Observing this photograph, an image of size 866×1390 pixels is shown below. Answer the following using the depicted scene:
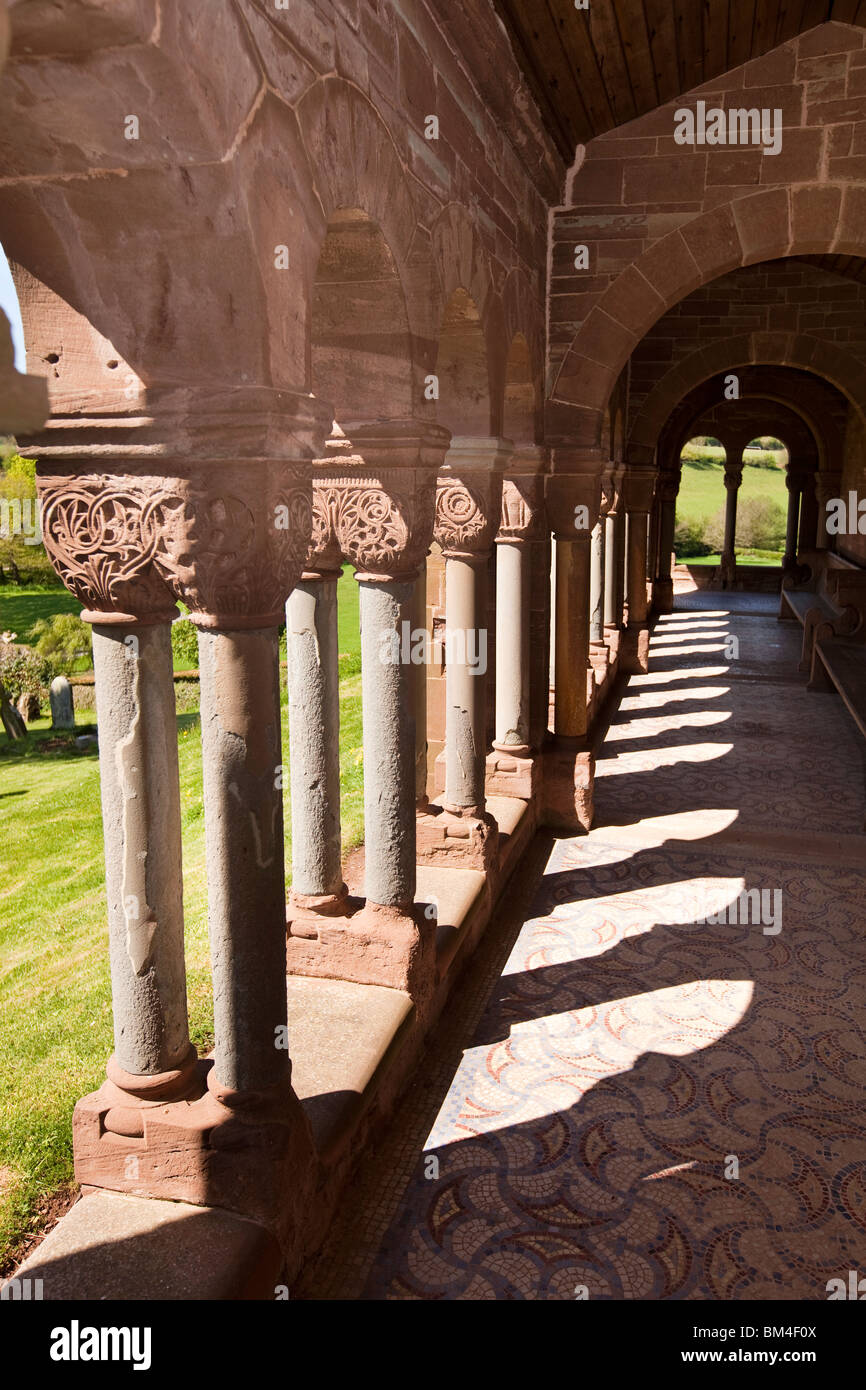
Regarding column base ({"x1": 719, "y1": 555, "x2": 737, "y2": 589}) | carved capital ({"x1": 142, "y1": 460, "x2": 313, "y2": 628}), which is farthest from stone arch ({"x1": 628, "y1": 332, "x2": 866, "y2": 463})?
carved capital ({"x1": 142, "y1": 460, "x2": 313, "y2": 628})

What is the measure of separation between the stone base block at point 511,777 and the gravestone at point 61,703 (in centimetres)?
1392

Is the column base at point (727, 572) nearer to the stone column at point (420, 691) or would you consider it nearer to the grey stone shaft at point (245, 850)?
the stone column at point (420, 691)

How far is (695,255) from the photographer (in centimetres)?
602

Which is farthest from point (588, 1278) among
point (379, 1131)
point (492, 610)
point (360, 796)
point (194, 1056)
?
point (360, 796)

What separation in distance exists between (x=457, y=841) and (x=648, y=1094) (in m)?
1.69

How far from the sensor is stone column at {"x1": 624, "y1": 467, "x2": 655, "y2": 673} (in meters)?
12.3

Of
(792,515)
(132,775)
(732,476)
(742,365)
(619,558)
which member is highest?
(742,365)

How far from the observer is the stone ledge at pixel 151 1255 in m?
2.43

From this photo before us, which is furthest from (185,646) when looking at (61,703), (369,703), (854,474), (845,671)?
(369,703)

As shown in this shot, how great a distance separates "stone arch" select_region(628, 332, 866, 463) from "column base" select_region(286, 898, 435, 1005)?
9.32 meters

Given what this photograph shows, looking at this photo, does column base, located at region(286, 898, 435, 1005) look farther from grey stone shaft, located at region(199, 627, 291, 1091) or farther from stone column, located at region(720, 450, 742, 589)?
stone column, located at region(720, 450, 742, 589)

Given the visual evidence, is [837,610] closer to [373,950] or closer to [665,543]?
[665,543]

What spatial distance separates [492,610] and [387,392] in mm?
3285

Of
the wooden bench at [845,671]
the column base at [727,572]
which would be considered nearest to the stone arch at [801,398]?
the column base at [727,572]
